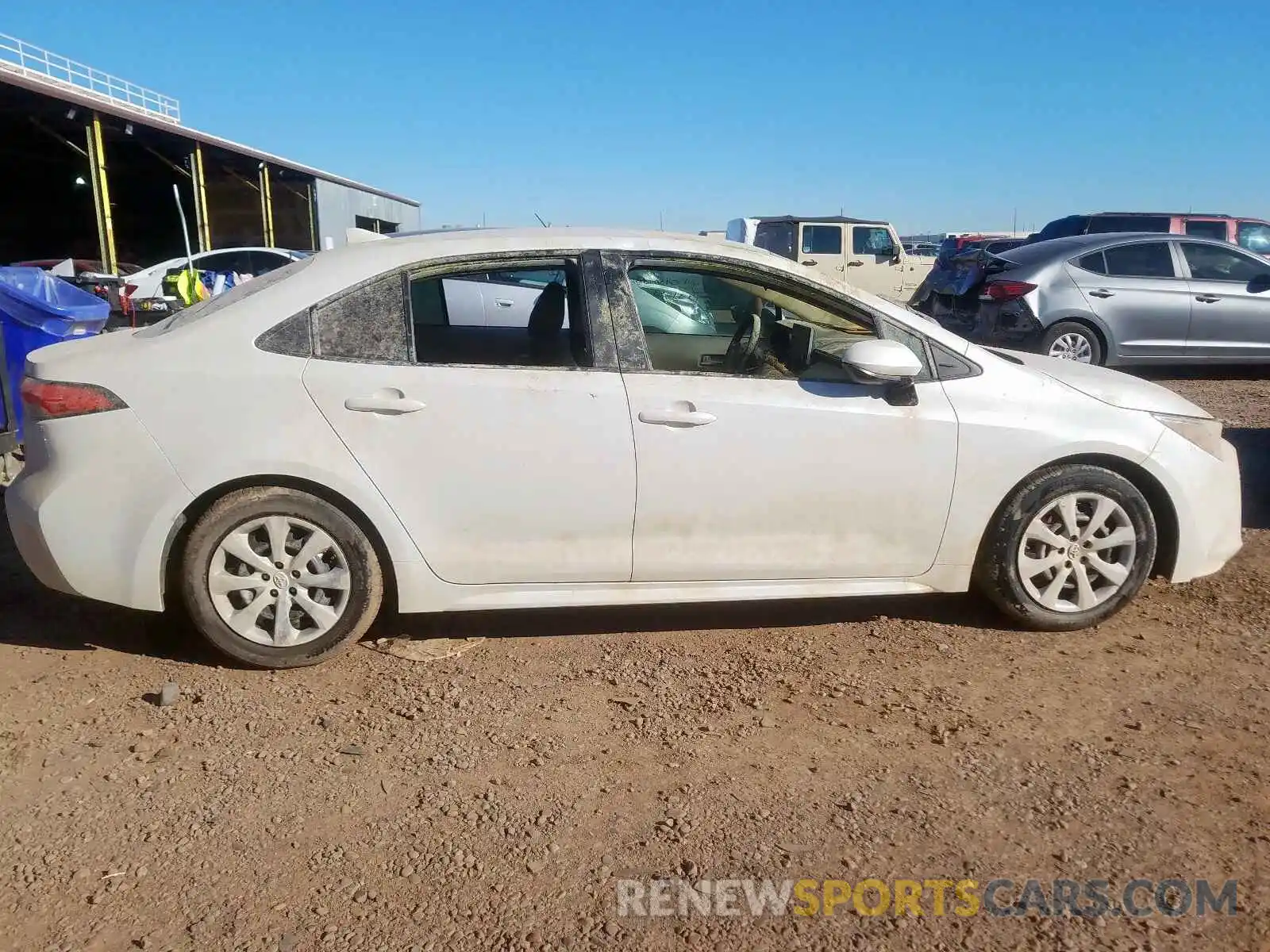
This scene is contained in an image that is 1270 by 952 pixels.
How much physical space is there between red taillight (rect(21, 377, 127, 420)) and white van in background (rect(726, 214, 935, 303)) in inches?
710

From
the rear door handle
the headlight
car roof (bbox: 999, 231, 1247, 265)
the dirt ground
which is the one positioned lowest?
the dirt ground

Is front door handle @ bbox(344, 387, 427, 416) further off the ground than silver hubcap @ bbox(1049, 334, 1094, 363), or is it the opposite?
front door handle @ bbox(344, 387, 427, 416)

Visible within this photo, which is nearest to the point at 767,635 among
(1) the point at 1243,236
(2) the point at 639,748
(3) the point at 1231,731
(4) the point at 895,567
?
(4) the point at 895,567

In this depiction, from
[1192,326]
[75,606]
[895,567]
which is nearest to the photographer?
[895,567]

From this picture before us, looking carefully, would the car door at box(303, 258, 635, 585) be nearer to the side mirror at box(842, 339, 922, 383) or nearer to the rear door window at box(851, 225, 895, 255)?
the side mirror at box(842, 339, 922, 383)

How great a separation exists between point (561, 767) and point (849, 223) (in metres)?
19.0

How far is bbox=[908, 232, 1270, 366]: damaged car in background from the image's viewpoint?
9914mm

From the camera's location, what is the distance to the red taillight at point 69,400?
355cm

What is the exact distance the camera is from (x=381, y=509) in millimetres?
3668

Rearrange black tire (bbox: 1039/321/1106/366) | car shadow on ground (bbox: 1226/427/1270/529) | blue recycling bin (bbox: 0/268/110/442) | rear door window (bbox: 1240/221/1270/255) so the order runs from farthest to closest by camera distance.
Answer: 1. rear door window (bbox: 1240/221/1270/255)
2. black tire (bbox: 1039/321/1106/366)
3. blue recycling bin (bbox: 0/268/110/442)
4. car shadow on ground (bbox: 1226/427/1270/529)

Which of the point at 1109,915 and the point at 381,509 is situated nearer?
the point at 1109,915

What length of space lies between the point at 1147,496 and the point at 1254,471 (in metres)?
3.24

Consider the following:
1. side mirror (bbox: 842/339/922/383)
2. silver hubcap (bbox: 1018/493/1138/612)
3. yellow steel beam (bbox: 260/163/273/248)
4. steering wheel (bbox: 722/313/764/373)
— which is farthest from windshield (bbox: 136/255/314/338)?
yellow steel beam (bbox: 260/163/273/248)

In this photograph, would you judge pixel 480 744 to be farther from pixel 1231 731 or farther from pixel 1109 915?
pixel 1231 731
